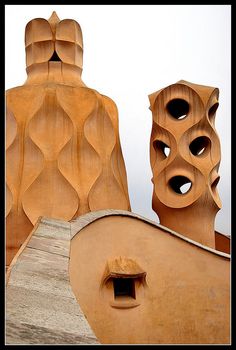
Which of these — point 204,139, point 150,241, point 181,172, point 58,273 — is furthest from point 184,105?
point 58,273

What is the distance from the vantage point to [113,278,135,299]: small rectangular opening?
5.73m

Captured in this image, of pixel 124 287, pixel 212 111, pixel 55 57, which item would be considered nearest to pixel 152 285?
pixel 124 287

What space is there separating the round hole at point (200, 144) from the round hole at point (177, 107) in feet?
2.77

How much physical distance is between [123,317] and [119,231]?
4.38 ft

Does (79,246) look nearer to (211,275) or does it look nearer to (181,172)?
(211,275)

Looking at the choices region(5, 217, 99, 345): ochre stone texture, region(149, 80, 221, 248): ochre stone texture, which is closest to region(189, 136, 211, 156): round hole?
region(149, 80, 221, 248): ochre stone texture

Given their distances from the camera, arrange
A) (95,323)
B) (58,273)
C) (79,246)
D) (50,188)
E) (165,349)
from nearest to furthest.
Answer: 1. (165,349)
2. (58,273)
3. (79,246)
4. (95,323)
5. (50,188)

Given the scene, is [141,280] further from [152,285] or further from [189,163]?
[189,163]

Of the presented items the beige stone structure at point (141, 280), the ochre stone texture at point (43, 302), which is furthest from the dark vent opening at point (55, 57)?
the ochre stone texture at point (43, 302)

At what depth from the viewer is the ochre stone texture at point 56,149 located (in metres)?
8.42

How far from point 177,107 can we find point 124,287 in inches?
238

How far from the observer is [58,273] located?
2785mm

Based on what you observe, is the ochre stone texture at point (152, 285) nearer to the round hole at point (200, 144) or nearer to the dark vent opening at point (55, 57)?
the round hole at point (200, 144)

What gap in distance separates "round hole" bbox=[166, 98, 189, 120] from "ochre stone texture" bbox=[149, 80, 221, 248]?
0.06 metres
